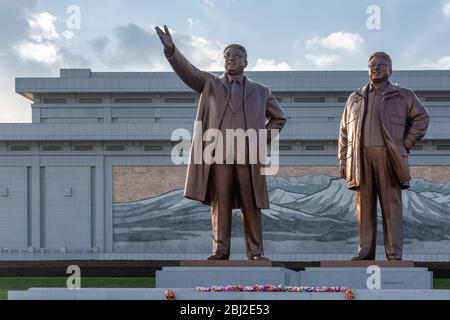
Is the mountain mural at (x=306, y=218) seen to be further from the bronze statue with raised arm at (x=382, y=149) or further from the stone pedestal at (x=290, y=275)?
the stone pedestal at (x=290, y=275)

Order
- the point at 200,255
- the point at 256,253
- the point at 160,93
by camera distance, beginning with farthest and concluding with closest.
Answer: the point at 160,93 < the point at 200,255 < the point at 256,253

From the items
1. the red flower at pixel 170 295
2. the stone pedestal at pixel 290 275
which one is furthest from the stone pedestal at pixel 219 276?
the red flower at pixel 170 295

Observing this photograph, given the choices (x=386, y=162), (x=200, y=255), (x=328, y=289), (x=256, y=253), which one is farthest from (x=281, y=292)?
(x=200, y=255)

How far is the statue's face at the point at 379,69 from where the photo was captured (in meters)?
10.5

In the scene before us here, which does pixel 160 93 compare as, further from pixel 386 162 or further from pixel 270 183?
pixel 386 162

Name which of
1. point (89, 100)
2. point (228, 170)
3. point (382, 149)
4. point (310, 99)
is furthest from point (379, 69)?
point (89, 100)

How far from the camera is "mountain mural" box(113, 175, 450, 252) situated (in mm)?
30156

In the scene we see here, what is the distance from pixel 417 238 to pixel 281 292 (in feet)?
72.3

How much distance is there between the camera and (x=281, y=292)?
353 inches

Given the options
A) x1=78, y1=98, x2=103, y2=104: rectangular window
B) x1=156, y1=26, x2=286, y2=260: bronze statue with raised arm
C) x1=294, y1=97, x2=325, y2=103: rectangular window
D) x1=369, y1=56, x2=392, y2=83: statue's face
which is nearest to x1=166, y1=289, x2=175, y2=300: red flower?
x1=156, y1=26, x2=286, y2=260: bronze statue with raised arm

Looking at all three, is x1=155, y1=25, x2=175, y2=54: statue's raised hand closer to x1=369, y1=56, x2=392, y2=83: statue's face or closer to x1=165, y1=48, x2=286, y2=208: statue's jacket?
x1=165, y1=48, x2=286, y2=208: statue's jacket

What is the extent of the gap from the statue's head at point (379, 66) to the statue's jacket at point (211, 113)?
1327 mm

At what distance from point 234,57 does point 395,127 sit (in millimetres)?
2142

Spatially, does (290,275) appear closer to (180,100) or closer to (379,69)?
(379,69)
